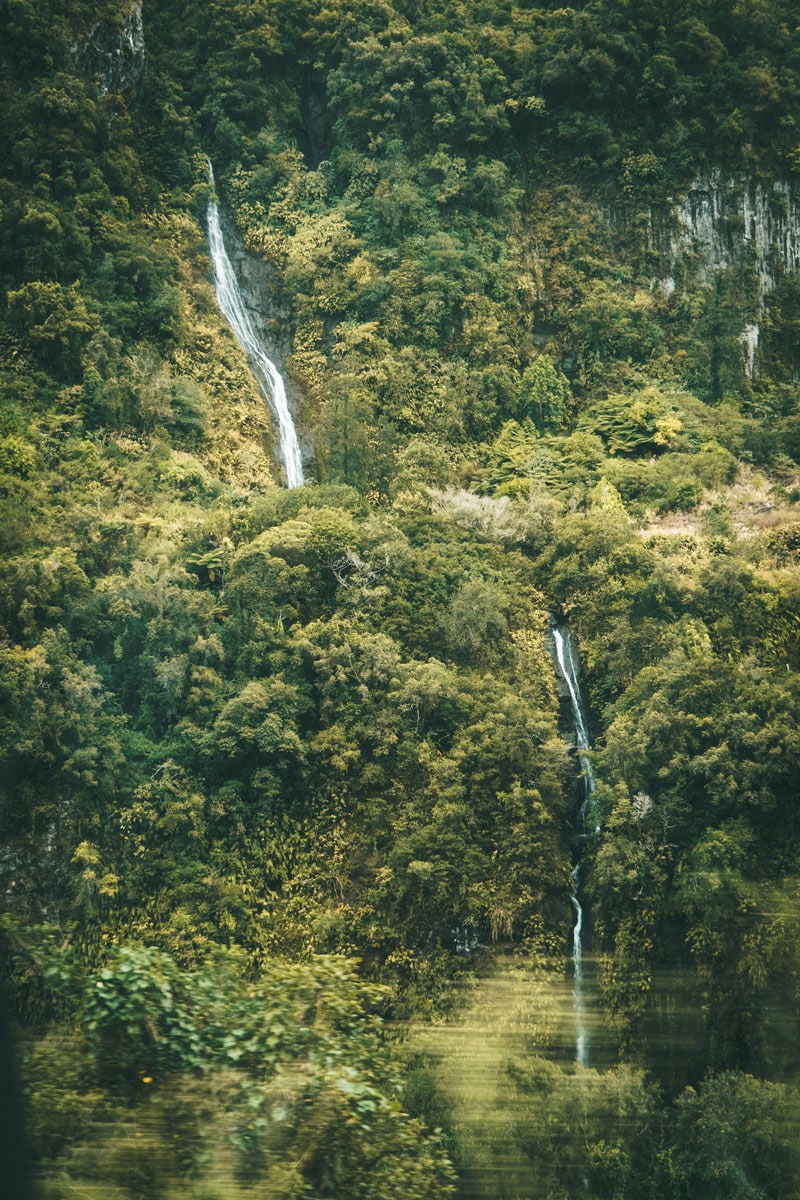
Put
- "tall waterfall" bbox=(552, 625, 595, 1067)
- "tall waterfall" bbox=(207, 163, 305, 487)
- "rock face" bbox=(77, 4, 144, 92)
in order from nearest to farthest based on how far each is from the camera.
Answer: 1. "tall waterfall" bbox=(552, 625, 595, 1067)
2. "tall waterfall" bbox=(207, 163, 305, 487)
3. "rock face" bbox=(77, 4, 144, 92)

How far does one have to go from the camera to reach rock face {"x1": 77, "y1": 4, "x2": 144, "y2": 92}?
25281 mm

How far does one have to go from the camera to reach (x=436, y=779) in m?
15.9

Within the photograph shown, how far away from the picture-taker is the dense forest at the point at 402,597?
9234 millimetres

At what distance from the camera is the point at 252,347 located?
25844 mm

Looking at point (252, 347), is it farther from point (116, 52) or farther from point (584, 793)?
point (584, 793)

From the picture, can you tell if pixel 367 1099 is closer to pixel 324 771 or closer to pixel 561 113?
pixel 324 771

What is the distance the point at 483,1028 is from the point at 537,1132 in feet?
7.68

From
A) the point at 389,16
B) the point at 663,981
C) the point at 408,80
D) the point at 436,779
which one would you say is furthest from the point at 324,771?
the point at 389,16

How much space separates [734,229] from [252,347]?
11.7m

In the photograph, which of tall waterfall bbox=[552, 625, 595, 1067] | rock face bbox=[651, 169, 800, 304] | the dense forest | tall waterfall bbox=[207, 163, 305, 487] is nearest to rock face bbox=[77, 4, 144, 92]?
the dense forest

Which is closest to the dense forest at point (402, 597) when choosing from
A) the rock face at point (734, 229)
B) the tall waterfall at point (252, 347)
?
the rock face at point (734, 229)

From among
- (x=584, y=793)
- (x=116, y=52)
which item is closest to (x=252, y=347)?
(x=116, y=52)

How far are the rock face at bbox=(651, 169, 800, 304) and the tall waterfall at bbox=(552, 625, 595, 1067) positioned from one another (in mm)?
12285

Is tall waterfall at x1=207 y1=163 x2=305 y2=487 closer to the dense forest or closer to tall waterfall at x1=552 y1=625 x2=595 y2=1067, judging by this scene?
the dense forest
